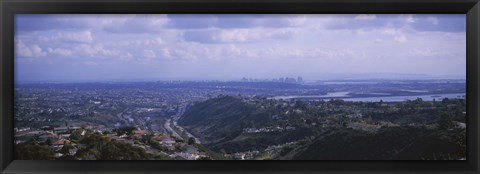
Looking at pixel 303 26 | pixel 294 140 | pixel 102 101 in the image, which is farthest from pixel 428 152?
pixel 102 101

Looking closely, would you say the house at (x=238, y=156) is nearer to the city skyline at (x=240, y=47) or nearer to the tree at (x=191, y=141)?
the tree at (x=191, y=141)

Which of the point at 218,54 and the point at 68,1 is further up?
the point at 68,1

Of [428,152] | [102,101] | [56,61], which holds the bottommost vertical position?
[428,152]

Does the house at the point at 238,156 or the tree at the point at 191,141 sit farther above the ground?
the tree at the point at 191,141

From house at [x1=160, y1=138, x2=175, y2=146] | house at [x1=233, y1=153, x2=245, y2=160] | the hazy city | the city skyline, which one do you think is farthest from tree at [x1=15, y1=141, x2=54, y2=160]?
house at [x1=233, y1=153, x2=245, y2=160]

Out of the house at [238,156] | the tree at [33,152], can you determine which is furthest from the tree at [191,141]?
the tree at [33,152]

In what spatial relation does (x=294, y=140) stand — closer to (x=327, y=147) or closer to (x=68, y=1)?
(x=327, y=147)

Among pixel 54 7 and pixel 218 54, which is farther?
pixel 218 54
